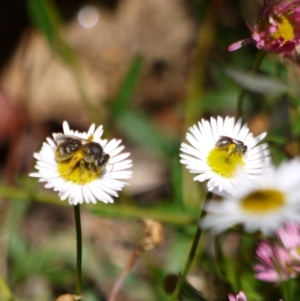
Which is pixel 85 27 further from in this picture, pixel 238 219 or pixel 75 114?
pixel 238 219

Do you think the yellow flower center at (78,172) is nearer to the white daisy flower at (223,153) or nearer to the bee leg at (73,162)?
the bee leg at (73,162)

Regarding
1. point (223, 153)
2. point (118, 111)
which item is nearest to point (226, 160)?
point (223, 153)

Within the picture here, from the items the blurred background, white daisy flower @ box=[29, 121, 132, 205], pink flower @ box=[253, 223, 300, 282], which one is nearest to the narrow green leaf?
the blurred background

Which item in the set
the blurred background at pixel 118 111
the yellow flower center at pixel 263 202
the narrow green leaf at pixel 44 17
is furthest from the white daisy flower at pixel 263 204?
the narrow green leaf at pixel 44 17

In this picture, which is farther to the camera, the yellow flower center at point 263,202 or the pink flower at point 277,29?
the pink flower at point 277,29

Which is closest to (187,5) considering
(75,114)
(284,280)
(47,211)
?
(75,114)

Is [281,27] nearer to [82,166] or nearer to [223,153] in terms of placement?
[223,153]
